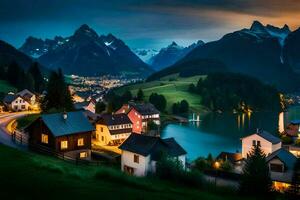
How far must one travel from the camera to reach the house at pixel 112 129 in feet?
220

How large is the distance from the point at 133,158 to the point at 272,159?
→ 13417 mm

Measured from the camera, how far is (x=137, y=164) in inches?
1506

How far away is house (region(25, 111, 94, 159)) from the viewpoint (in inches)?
1559

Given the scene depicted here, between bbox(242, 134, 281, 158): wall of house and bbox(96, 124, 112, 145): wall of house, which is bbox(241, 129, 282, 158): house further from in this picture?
bbox(96, 124, 112, 145): wall of house

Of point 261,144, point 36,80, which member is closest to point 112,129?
point 261,144

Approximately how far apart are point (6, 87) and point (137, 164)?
70.2 metres

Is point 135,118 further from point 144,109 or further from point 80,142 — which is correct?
point 80,142

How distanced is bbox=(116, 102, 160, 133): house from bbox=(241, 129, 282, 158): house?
4330cm

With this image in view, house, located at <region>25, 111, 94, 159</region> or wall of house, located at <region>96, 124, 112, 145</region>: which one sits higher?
house, located at <region>25, 111, 94, 159</region>

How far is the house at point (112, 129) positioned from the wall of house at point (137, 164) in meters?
26.3

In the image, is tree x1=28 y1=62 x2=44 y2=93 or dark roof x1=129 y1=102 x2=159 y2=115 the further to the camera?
tree x1=28 y1=62 x2=44 y2=93

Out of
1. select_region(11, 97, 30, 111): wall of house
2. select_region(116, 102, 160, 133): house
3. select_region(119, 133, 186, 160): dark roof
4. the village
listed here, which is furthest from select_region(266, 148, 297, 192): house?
select_region(116, 102, 160, 133): house

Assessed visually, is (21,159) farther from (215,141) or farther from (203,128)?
(203,128)

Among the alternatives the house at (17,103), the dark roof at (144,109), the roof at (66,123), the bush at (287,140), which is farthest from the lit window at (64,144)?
the dark roof at (144,109)
